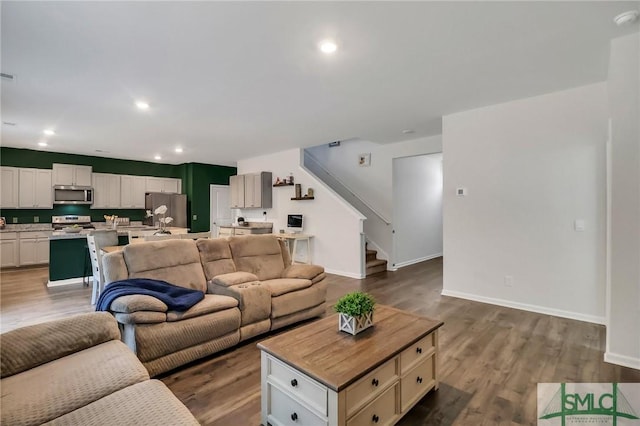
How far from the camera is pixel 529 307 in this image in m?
3.80

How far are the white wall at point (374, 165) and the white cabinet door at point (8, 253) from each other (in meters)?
7.10

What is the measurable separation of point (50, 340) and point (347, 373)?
1.61m

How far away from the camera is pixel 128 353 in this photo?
170 cm

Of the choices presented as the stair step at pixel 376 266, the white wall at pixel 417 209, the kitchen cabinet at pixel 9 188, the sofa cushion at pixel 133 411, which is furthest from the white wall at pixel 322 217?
the kitchen cabinet at pixel 9 188

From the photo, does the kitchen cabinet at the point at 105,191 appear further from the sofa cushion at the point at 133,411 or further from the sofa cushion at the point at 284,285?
the sofa cushion at the point at 133,411

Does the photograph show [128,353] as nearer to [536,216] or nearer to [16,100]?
[16,100]

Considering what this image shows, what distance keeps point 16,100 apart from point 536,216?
21.7 feet

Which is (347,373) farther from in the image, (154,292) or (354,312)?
(154,292)

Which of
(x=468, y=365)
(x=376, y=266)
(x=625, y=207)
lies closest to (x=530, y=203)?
(x=625, y=207)

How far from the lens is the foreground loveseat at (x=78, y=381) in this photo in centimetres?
121

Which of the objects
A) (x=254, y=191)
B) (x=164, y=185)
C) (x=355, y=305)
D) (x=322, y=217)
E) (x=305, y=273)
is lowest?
(x=305, y=273)

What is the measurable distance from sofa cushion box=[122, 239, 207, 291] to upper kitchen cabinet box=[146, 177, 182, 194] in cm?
638

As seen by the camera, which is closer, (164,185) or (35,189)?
(35,189)

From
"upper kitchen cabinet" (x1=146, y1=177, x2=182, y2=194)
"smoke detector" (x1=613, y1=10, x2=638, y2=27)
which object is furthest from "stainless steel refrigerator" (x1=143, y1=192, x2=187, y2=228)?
"smoke detector" (x1=613, y1=10, x2=638, y2=27)
